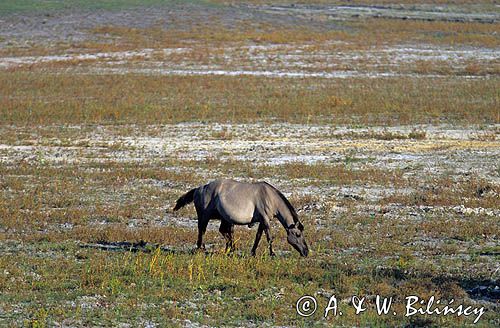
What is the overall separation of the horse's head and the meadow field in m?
0.18

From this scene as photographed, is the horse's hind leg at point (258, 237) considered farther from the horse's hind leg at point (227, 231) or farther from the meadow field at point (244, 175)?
the horse's hind leg at point (227, 231)

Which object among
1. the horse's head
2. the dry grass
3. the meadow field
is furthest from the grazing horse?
the dry grass

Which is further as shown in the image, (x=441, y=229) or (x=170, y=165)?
(x=170, y=165)

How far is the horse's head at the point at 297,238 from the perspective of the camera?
43.5 ft

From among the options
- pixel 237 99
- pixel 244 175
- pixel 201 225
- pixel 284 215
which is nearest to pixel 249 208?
pixel 284 215

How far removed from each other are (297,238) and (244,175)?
7427 mm

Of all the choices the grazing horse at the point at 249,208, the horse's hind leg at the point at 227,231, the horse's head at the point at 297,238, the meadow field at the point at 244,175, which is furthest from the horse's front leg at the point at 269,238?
the horse's hind leg at the point at 227,231

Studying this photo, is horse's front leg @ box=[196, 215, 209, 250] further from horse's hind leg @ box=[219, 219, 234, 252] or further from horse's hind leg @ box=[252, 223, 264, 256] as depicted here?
horse's hind leg @ box=[252, 223, 264, 256]

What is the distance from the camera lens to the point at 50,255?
45.1ft

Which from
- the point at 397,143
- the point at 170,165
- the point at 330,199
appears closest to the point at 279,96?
the point at 397,143

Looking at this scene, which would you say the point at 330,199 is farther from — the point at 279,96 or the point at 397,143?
the point at 279,96

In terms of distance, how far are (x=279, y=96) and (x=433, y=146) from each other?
→ 11646 millimetres

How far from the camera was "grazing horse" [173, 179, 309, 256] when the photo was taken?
13.1 metres

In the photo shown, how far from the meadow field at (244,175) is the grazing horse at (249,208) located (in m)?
0.40
